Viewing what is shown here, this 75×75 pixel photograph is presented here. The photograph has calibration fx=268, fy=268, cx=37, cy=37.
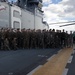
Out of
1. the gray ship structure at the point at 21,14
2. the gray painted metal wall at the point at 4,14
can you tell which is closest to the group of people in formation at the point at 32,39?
the gray ship structure at the point at 21,14

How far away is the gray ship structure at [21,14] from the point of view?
47094 mm

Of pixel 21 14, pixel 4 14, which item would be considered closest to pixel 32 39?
pixel 4 14

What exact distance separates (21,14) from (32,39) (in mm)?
34048

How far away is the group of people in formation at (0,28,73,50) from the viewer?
891 inches

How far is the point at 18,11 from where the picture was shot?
178ft

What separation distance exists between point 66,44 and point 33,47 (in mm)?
3614

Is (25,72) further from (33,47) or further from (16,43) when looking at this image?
(33,47)

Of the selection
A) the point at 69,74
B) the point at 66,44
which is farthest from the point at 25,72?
the point at 66,44

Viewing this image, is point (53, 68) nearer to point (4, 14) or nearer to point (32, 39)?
point (32, 39)

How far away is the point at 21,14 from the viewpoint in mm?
58281

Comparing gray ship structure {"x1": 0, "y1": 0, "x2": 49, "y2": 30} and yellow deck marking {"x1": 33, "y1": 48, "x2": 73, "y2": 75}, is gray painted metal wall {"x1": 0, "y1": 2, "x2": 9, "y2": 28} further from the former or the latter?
yellow deck marking {"x1": 33, "y1": 48, "x2": 73, "y2": 75}

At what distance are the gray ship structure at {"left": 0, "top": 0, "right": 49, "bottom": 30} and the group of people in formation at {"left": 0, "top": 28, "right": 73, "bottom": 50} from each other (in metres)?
20.1

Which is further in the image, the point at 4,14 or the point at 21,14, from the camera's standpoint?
the point at 21,14

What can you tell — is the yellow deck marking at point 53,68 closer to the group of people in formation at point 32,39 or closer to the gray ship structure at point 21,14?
the group of people in formation at point 32,39
